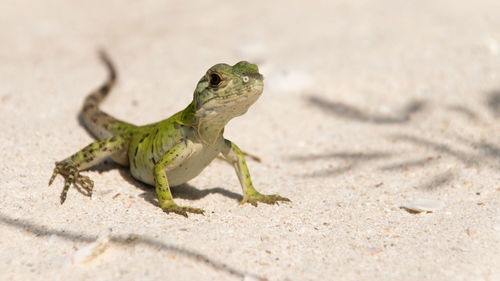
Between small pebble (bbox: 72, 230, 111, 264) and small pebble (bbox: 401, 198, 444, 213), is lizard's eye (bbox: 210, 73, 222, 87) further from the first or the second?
small pebble (bbox: 401, 198, 444, 213)

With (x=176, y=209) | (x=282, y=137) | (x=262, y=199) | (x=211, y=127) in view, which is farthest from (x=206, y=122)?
(x=282, y=137)

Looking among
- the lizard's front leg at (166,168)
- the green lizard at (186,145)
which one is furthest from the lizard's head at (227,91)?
the lizard's front leg at (166,168)

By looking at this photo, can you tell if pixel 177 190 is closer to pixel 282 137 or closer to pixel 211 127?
pixel 211 127

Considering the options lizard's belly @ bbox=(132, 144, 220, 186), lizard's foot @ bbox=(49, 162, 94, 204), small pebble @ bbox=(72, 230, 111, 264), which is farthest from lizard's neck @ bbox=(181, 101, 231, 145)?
small pebble @ bbox=(72, 230, 111, 264)

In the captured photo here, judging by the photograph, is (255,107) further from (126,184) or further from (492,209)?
(492,209)

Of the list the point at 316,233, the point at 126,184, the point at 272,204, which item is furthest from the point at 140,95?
the point at 316,233

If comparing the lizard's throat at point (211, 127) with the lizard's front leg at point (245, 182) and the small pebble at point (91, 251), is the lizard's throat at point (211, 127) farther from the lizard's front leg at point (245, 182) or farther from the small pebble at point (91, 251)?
the small pebble at point (91, 251)
